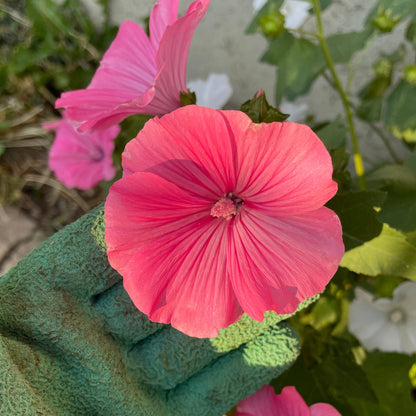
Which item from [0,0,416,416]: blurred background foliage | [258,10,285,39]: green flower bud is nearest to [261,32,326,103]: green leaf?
[0,0,416,416]: blurred background foliage

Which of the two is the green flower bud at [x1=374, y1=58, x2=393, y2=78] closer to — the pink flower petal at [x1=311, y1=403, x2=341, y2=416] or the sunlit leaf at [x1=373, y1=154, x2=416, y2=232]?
the sunlit leaf at [x1=373, y1=154, x2=416, y2=232]

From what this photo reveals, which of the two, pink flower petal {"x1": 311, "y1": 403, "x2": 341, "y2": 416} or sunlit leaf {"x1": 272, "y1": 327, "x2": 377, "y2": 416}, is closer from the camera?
pink flower petal {"x1": 311, "y1": 403, "x2": 341, "y2": 416}

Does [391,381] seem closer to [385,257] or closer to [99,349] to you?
[385,257]

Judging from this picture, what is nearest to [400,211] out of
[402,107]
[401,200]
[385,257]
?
[401,200]

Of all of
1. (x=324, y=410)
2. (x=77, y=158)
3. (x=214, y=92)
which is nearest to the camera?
(x=324, y=410)

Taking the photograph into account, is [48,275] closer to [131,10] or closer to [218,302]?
[218,302]

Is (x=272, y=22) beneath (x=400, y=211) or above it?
above
